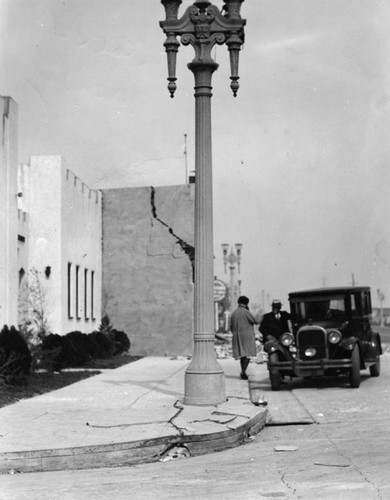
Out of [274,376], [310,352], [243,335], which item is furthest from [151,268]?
[310,352]

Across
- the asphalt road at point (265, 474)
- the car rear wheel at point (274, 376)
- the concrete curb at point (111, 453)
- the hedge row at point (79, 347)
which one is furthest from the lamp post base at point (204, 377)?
the hedge row at point (79, 347)

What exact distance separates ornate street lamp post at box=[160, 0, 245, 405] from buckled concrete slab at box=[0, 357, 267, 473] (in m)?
0.41

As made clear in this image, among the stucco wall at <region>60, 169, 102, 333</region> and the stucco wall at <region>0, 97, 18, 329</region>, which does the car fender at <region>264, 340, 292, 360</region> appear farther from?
the stucco wall at <region>60, 169, 102, 333</region>

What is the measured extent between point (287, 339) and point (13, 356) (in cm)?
544

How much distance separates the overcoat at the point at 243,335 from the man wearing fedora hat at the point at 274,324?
0.44 meters

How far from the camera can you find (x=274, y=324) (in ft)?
56.2

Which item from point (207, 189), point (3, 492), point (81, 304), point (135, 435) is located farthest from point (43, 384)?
point (81, 304)

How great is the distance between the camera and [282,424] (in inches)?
439

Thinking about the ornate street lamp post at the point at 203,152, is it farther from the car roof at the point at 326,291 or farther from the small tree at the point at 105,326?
the small tree at the point at 105,326

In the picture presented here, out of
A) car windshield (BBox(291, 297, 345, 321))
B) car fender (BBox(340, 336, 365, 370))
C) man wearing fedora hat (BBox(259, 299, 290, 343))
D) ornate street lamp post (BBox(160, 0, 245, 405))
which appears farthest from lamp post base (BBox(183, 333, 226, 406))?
car windshield (BBox(291, 297, 345, 321))

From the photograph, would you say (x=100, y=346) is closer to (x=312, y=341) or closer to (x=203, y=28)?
(x=312, y=341)

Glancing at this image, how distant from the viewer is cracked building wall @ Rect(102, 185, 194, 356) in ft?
95.6

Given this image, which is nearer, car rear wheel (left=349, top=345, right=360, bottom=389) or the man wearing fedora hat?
car rear wheel (left=349, top=345, right=360, bottom=389)

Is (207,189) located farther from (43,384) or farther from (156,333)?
(156,333)
